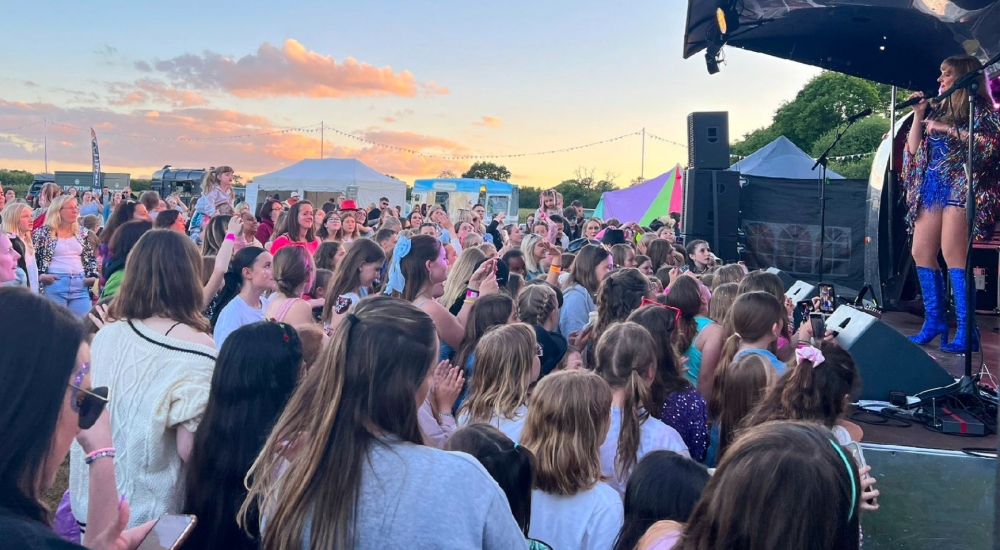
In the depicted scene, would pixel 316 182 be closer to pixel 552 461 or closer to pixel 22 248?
pixel 22 248

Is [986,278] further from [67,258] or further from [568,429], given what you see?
[67,258]

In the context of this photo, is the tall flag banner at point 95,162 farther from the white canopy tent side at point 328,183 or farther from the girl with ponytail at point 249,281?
the girl with ponytail at point 249,281

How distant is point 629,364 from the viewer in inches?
119

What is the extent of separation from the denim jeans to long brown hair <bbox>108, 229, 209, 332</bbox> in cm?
445

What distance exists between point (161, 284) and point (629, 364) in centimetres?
185

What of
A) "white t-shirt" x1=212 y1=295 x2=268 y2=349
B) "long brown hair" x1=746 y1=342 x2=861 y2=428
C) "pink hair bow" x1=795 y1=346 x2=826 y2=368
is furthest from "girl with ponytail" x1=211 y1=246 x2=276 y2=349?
"pink hair bow" x1=795 y1=346 x2=826 y2=368

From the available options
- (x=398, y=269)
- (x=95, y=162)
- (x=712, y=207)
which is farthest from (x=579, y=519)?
(x=95, y=162)

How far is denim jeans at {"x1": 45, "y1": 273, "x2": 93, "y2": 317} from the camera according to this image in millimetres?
6566

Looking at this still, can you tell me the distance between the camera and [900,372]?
14.4 ft

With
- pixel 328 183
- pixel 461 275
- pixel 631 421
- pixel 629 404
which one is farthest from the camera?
pixel 328 183

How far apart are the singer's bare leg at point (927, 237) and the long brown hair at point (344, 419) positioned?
5.39m

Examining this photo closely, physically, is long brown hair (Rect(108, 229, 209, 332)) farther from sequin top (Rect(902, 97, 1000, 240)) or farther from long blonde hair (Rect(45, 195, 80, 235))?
sequin top (Rect(902, 97, 1000, 240))

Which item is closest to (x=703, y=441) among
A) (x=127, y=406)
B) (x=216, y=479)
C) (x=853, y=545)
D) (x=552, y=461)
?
(x=552, y=461)

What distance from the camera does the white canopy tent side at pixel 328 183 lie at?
22.4 metres
